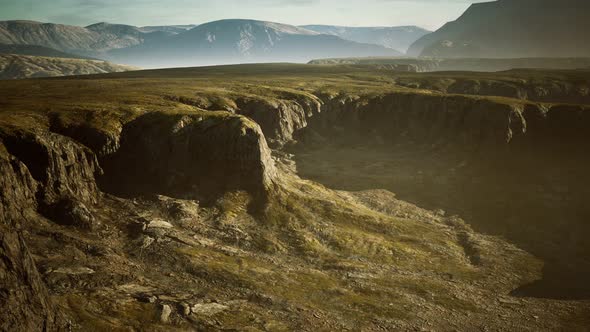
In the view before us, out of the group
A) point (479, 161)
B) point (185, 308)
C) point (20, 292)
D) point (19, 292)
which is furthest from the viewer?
point (479, 161)

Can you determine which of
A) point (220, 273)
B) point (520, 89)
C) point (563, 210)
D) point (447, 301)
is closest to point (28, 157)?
point (220, 273)

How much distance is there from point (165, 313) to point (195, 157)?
47.8 m

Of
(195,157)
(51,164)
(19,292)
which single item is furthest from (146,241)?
(195,157)

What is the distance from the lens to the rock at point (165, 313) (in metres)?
50.6

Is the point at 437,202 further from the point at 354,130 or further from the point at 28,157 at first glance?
the point at 28,157

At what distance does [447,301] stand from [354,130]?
104300 mm

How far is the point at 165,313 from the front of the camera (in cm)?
5144

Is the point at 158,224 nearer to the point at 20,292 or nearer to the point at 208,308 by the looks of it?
the point at 208,308

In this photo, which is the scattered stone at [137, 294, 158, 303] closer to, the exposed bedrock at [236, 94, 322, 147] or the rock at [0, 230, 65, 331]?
the rock at [0, 230, 65, 331]

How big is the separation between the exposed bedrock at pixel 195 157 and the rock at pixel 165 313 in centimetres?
3663

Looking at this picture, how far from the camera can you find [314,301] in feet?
199

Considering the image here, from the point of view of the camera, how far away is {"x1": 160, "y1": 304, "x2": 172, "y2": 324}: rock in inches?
1991

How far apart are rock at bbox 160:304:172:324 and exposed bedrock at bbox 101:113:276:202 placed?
120 feet


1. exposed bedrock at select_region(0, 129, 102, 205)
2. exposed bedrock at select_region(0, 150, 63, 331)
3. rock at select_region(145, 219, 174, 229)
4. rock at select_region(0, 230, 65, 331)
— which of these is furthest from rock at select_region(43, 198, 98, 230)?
rock at select_region(0, 230, 65, 331)
